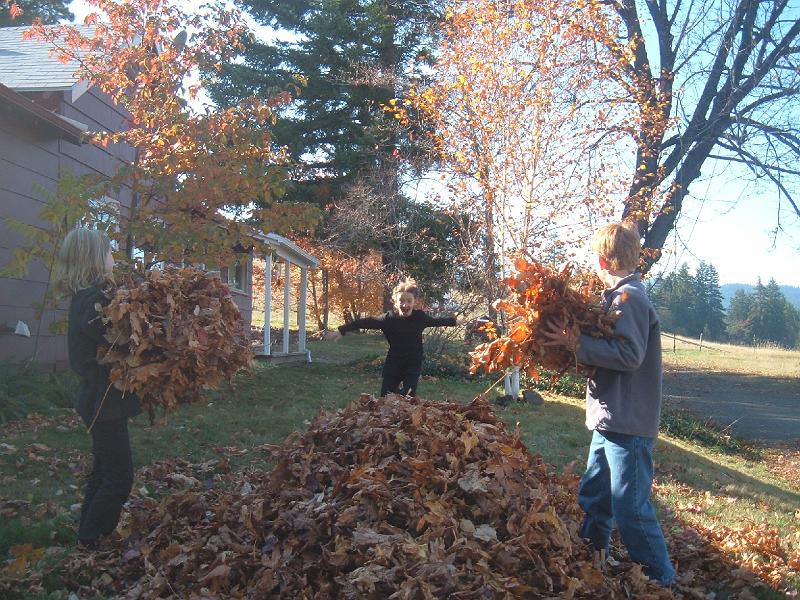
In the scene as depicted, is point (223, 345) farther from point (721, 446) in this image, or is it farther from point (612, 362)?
point (721, 446)

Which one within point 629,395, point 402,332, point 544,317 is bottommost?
point 629,395

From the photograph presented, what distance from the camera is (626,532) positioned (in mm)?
3447

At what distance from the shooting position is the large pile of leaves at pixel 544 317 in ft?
11.2

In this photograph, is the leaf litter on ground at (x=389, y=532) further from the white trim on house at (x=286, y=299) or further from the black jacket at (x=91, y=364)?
the white trim on house at (x=286, y=299)

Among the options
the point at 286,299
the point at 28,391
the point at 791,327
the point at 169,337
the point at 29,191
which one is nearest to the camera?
the point at 169,337

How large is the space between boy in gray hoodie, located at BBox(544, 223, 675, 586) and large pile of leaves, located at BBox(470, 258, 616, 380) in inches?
2.0

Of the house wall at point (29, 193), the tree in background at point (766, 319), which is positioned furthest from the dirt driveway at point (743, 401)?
the tree in background at point (766, 319)

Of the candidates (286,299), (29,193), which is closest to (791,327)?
(286,299)

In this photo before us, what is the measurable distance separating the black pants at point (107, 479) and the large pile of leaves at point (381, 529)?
0.18 meters

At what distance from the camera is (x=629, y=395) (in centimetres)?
341

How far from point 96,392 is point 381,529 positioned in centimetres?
181

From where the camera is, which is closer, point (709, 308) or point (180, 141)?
point (180, 141)

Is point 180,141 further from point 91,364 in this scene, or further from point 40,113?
point 91,364

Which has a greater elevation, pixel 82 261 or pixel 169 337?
pixel 82 261
